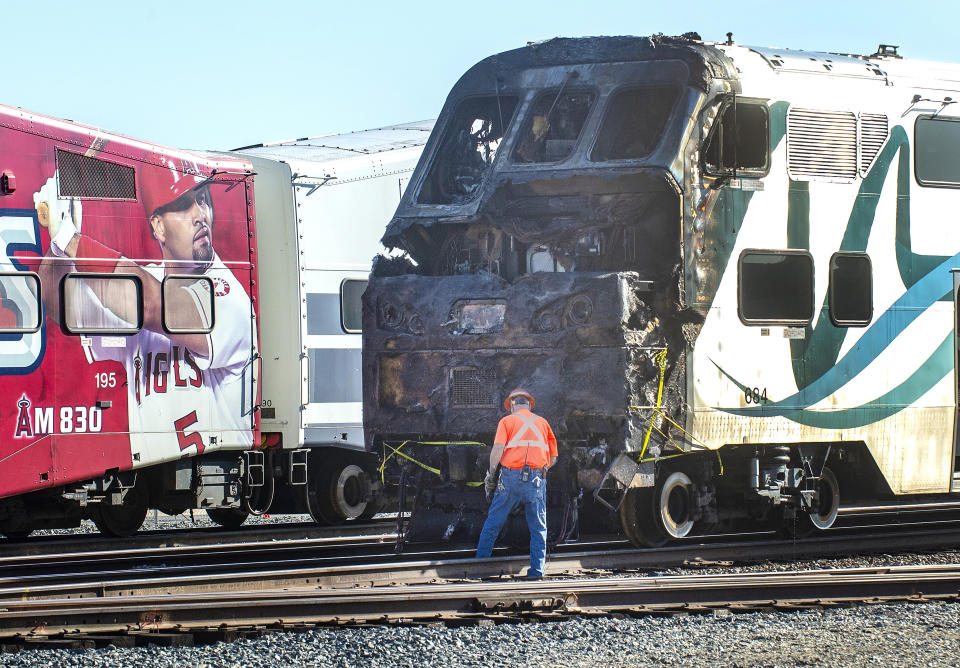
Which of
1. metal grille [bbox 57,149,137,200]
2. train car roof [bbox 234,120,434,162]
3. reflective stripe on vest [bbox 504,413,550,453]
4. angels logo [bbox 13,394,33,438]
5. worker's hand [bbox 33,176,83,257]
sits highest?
train car roof [bbox 234,120,434,162]

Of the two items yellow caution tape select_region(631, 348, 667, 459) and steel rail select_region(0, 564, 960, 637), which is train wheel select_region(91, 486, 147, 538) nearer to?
steel rail select_region(0, 564, 960, 637)

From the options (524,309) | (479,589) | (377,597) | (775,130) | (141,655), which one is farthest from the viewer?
(775,130)

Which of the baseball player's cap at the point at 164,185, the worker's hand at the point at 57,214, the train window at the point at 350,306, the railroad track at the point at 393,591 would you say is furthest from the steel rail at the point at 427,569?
the train window at the point at 350,306

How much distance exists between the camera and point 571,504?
473 inches

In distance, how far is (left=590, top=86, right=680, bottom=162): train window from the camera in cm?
1199

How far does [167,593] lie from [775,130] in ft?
20.6

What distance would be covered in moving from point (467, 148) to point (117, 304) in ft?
11.3

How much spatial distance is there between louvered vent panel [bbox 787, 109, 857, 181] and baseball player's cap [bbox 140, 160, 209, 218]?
5603mm

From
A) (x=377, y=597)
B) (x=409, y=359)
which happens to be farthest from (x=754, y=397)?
(x=377, y=597)

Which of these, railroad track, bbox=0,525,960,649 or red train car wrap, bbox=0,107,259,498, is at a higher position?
red train car wrap, bbox=0,107,259,498

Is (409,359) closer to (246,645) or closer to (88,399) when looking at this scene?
(88,399)

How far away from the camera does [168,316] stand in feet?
44.5

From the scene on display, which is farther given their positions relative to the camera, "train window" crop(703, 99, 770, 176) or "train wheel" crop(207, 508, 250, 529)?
"train wheel" crop(207, 508, 250, 529)

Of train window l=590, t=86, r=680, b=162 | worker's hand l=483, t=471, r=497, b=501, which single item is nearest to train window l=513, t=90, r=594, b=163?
train window l=590, t=86, r=680, b=162
